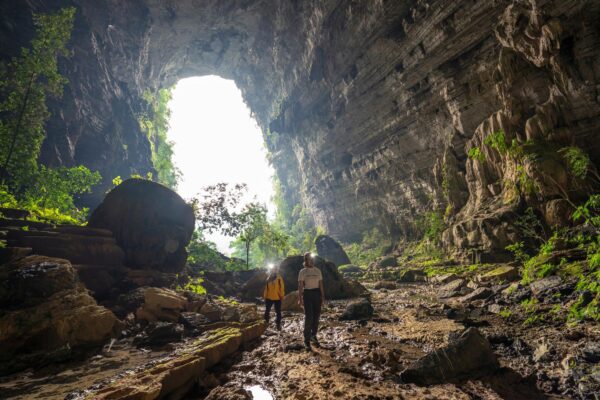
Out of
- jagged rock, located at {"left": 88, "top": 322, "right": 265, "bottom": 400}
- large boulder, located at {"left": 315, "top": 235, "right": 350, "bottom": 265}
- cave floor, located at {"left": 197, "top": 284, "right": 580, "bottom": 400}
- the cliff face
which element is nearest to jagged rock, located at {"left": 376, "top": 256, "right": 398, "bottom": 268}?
the cliff face

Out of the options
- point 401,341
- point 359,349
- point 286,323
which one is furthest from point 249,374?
point 286,323

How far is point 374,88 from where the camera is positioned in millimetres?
26359

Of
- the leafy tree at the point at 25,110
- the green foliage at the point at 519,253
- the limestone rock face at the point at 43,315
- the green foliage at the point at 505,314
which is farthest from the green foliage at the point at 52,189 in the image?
the green foliage at the point at 519,253

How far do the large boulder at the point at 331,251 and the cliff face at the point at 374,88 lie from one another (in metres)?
5.20

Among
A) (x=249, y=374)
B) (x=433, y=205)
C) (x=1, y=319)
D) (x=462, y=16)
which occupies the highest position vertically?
(x=462, y=16)

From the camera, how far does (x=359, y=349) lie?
16.3ft

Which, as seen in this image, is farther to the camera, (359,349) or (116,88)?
(116,88)

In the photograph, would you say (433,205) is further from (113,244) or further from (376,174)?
(113,244)

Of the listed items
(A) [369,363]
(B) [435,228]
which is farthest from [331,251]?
(A) [369,363]

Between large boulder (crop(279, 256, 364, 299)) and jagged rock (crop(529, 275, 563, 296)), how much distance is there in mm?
7246

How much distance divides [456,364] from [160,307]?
290 inches

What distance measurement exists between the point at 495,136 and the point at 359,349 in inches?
520

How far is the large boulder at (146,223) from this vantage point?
13195mm

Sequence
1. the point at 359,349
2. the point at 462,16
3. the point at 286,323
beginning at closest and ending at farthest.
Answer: the point at 359,349
the point at 286,323
the point at 462,16
